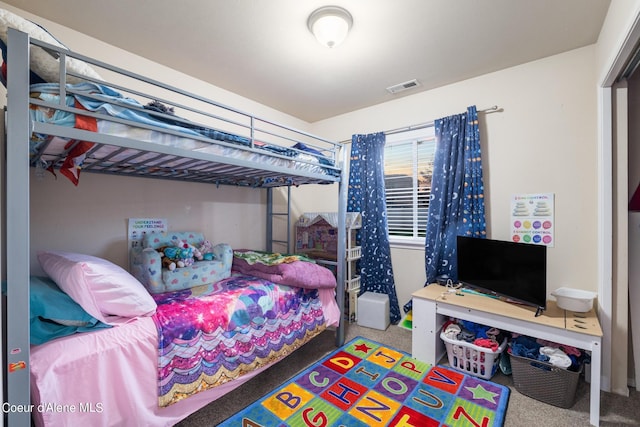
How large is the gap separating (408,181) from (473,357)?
1.75 metres

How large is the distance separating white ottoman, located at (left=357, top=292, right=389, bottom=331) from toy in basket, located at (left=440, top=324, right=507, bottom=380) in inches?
28.6

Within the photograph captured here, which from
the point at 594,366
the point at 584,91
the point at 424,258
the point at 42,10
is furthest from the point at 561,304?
the point at 42,10

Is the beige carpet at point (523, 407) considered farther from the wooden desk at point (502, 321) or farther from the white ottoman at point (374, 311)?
the white ottoman at point (374, 311)

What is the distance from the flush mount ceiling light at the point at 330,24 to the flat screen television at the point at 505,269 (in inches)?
74.0

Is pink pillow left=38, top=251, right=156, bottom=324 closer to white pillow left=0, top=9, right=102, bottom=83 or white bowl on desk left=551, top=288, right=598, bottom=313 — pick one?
white pillow left=0, top=9, right=102, bottom=83

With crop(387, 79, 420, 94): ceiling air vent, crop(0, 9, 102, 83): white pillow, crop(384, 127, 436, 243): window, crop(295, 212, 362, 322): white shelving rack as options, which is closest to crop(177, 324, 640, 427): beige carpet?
crop(295, 212, 362, 322): white shelving rack

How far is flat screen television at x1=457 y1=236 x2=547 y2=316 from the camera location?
190cm

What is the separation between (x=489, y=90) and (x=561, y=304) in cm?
184

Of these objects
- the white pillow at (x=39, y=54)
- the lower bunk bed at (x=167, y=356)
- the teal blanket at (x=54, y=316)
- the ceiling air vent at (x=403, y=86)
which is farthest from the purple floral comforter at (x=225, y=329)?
the ceiling air vent at (x=403, y=86)

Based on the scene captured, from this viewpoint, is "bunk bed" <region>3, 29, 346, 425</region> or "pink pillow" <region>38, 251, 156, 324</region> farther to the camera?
"pink pillow" <region>38, 251, 156, 324</region>

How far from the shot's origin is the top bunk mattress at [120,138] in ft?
3.56

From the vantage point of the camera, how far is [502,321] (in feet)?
6.31

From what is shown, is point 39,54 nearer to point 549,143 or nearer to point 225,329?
point 225,329

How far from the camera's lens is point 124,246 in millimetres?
2166
